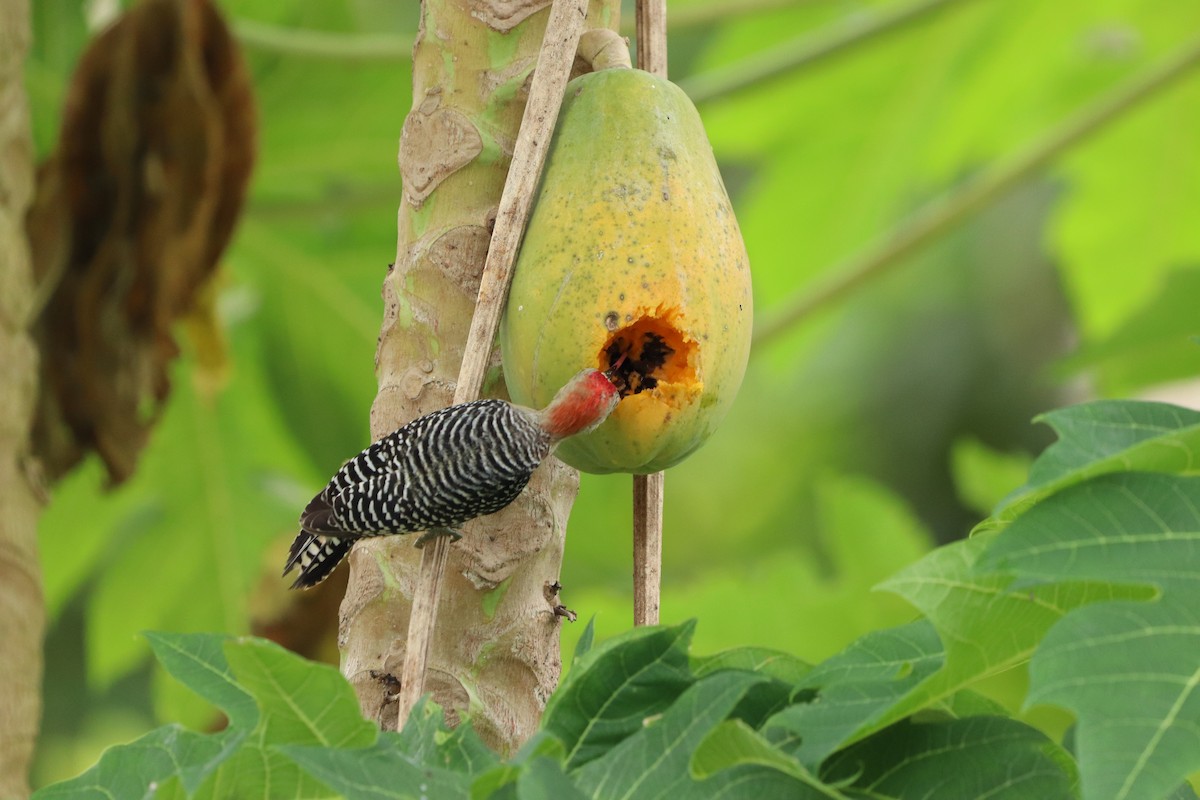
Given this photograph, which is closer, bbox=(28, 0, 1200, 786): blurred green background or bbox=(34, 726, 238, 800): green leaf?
bbox=(34, 726, 238, 800): green leaf

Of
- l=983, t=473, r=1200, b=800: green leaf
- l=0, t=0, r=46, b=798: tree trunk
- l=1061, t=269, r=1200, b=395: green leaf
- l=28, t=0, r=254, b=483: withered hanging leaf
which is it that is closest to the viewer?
l=983, t=473, r=1200, b=800: green leaf

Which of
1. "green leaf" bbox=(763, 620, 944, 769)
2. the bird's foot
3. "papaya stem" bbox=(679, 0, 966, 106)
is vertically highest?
"papaya stem" bbox=(679, 0, 966, 106)

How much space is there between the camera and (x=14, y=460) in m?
1.30

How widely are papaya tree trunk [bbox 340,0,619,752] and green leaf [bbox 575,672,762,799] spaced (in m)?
0.16

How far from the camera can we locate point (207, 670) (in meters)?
0.64

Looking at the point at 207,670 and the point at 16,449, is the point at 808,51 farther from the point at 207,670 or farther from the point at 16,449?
the point at 207,670

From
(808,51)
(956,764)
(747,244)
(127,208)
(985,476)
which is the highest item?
(808,51)

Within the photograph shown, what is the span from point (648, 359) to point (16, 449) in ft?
2.50

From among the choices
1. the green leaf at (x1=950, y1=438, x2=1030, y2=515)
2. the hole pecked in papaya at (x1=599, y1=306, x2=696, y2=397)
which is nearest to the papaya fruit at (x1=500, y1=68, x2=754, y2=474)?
the hole pecked in papaya at (x1=599, y1=306, x2=696, y2=397)

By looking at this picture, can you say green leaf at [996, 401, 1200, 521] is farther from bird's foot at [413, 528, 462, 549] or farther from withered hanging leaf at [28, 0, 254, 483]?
withered hanging leaf at [28, 0, 254, 483]

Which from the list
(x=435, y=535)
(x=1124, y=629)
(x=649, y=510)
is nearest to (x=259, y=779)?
(x=435, y=535)

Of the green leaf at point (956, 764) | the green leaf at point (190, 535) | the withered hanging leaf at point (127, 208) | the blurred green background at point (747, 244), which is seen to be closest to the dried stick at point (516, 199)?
the green leaf at point (956, 764)

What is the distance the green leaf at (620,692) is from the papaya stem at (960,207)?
50.6 inches

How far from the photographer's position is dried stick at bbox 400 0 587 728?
75cm
